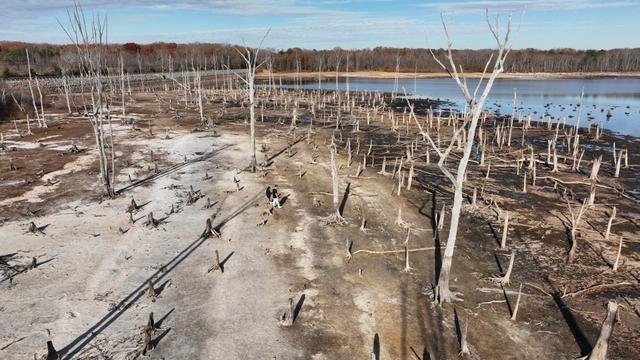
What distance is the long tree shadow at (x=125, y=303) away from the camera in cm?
991

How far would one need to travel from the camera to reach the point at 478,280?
42.8 ft

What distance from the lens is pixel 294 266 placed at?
13.8 metres

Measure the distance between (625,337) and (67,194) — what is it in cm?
2115

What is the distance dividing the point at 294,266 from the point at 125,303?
16.3 feet

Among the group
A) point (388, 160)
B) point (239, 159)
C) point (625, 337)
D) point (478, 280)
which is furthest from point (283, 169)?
point (625, 337)

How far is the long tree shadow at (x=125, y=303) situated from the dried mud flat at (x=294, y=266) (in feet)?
0.17

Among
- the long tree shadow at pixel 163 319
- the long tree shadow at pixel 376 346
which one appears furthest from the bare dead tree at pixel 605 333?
the long tree shadow at pixel 163 319

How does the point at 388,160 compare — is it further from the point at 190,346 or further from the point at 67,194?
the point at 190,346

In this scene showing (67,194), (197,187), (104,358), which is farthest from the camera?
(197,187)

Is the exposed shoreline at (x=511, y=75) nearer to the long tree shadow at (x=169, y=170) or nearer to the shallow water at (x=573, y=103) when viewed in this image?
the shallow water at (x=573, y=103)

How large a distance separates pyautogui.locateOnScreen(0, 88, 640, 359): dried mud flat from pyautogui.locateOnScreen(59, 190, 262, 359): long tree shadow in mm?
52

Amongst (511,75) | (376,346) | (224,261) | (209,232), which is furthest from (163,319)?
(511,75)

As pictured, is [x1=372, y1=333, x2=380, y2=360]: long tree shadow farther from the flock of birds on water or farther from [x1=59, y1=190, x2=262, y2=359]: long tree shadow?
the flock of birds on water

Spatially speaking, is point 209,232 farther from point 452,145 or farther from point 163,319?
point 452,145
